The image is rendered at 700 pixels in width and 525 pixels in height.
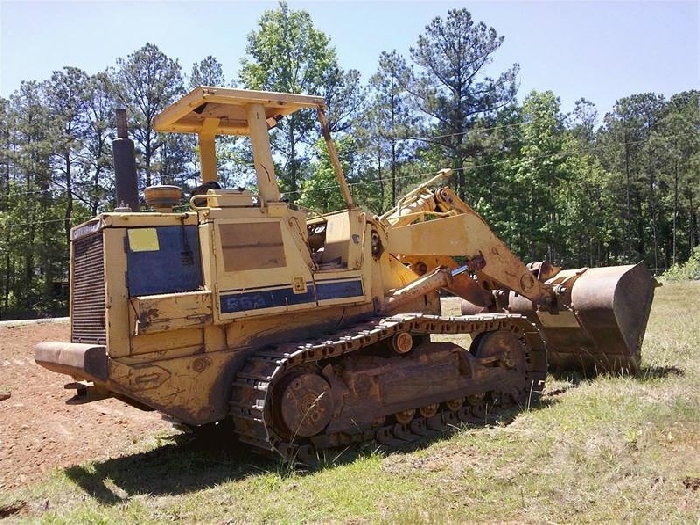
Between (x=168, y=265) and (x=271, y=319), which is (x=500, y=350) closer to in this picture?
(x=271, y=319)

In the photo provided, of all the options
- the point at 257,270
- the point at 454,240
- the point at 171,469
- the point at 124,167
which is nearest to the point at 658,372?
the point at 454,240

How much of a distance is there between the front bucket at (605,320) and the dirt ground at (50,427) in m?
5.51

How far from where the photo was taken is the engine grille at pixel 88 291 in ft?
20.7

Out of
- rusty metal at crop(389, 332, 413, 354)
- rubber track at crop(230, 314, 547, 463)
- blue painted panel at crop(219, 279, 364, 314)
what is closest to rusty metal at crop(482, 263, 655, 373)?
rubber track at crop(230, 314, 547, 463)

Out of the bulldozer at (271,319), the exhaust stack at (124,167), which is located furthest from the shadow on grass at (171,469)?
the exhaust stack at (124,167)

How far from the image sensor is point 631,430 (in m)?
5.93

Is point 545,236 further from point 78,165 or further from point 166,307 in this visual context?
point 166,307

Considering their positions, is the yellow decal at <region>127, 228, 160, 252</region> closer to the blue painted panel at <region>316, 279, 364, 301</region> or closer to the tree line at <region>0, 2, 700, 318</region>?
the blue painted panel at <region>316, 279, 364, 301</region>

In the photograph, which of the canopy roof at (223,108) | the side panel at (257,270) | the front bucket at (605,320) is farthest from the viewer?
the front bucket at (605,320)

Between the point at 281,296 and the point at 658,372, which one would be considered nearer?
the point at 281,296

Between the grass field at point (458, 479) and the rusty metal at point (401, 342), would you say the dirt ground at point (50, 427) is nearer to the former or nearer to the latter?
the grass field at point (458, 479)

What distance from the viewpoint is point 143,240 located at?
631 centimetres

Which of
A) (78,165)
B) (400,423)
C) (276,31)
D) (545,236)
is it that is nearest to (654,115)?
(545,236)

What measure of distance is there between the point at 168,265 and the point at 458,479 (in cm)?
323
